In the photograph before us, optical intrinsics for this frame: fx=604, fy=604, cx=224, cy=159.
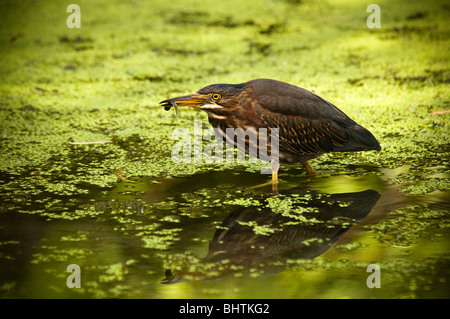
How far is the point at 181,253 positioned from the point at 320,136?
1518 mm

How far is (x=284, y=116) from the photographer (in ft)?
14.5

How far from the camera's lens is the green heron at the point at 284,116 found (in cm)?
437

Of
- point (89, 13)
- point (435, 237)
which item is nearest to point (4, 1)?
point (89, 13)

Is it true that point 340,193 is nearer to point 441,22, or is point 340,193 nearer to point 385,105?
point 385,105

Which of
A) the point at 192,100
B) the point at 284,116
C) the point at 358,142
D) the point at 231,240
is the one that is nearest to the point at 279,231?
the point at 231,240

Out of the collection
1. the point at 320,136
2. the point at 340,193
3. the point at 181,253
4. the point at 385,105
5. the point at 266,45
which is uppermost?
the point at 266,45

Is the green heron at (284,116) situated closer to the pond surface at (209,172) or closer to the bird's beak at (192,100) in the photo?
the bird's beak at (192,100)

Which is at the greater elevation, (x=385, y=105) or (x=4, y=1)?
(x=4, y=1)

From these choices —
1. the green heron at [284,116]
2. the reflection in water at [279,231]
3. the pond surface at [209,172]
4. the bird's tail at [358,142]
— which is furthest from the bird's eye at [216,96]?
the bird's tail at [358,142]

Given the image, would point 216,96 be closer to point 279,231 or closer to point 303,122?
point 303,122

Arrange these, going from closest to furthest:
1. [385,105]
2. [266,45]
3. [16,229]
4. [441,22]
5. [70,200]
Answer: [16,229]
[70,200]
[385,105]
[266,45]
[441,22]

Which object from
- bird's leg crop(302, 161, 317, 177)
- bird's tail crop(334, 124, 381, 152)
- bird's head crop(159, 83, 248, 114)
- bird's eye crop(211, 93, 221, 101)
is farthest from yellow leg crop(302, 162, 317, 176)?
bird's eye crop(211, 93, 221, 101)

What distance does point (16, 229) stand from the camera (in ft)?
12.5

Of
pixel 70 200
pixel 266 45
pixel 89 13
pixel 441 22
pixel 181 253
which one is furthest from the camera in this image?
pixel 89 13
